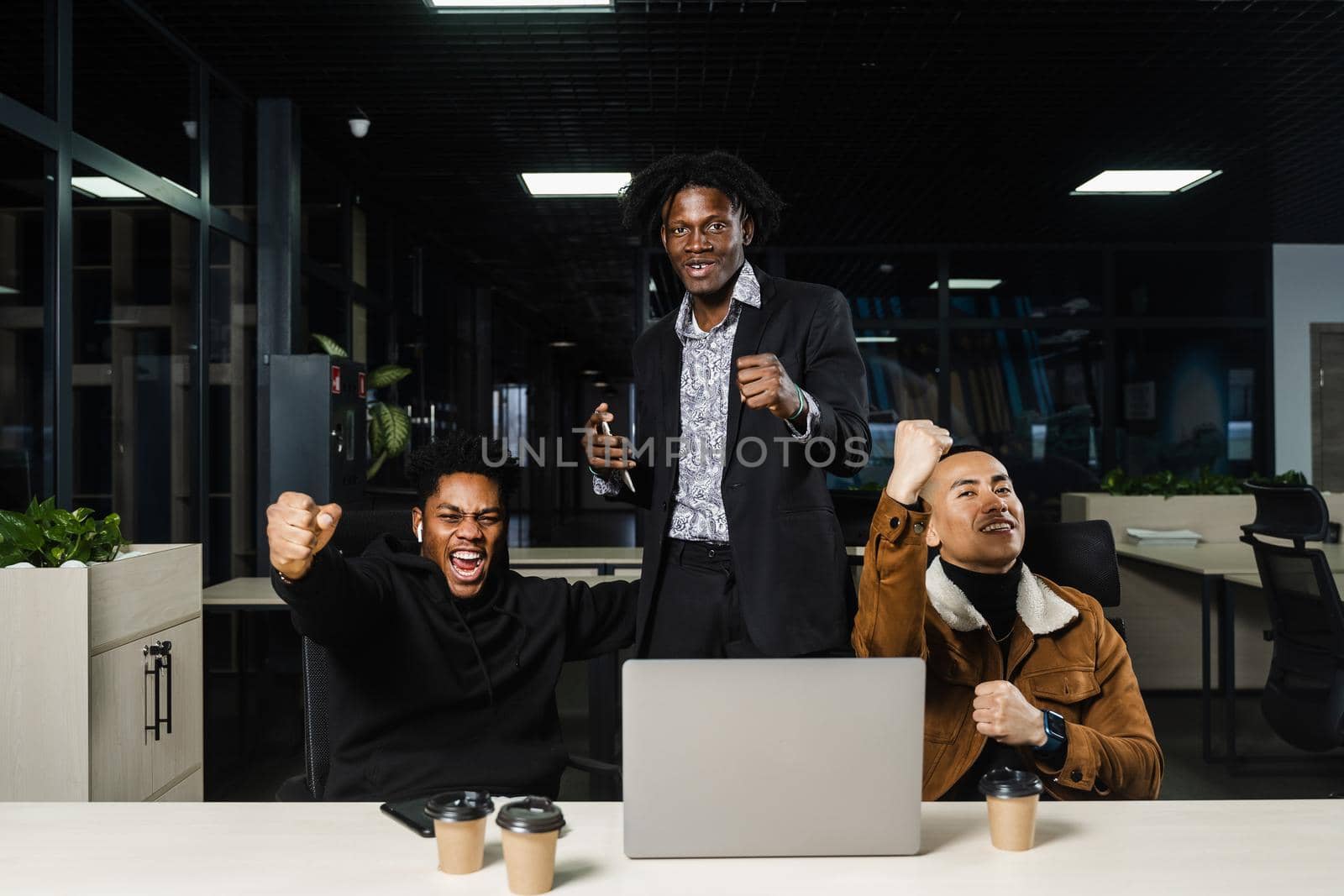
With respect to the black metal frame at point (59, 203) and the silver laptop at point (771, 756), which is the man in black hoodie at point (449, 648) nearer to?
the silver laptop at point (771, 756)

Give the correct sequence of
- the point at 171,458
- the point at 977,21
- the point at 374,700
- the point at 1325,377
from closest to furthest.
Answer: the point at 374,700
the point at 977,21
the point at 171,458
the point at 1325,377

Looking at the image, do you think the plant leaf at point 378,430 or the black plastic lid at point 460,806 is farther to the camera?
the plant leaf at point 378,430

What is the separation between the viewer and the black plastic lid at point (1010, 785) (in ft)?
3.91

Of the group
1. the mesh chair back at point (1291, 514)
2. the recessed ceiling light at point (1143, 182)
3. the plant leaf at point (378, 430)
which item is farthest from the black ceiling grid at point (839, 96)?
the mesh chair back at point (1291, 514)

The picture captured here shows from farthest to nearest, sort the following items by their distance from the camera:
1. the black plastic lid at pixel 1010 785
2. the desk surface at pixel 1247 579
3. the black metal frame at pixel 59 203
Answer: the desk surface at pixel 1247 579
the black metal frame at pixel 59 203
the black plastic lid at pixel 1010 785

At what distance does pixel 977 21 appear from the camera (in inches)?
168

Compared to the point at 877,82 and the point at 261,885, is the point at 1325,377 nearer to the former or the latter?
the point at 877,82

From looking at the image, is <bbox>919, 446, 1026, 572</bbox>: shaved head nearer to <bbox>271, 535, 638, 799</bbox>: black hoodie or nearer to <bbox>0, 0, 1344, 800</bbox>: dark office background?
<bbox>271, 535, 638, 799</bbox>: black hoodie

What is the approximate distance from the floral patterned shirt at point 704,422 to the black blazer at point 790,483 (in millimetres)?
26

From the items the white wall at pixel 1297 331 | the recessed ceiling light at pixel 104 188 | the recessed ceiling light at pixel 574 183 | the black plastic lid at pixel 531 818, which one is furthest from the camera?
the white wall at pixel 1297 331

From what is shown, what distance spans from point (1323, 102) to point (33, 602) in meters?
6.06

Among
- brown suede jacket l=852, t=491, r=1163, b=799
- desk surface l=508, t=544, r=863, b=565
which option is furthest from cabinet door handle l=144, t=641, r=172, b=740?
brown suede jacket l=852, t=491, r=1163, b=799

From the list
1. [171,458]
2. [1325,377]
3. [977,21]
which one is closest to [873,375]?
[1325,377]

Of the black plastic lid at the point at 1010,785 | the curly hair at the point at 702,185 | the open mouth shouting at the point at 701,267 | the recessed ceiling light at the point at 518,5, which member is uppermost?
the recessed ceiling light at the point at 518,5
